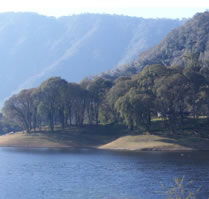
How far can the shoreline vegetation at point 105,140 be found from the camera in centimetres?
9138

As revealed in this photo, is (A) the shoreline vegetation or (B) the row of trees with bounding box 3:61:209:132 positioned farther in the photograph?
(B) the row of trees with bounding box 3:61:209:132

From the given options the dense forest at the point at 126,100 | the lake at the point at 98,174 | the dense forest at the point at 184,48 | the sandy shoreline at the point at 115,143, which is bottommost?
the lake at the point at 98,174

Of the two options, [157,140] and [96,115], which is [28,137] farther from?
[157,140]

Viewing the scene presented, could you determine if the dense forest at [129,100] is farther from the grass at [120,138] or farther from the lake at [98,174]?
the lake at [98,174]

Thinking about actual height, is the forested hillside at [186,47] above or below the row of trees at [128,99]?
above

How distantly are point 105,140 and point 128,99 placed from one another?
14.5m

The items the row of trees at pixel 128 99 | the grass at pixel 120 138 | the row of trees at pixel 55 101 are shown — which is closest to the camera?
the grass at pixel 120 138

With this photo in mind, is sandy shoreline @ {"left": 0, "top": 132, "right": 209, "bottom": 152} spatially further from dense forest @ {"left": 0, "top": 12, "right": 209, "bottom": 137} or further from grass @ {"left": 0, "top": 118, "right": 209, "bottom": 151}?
dense forest @ {"left": 0, "top": 12, "right": 209, "bottom": 137}

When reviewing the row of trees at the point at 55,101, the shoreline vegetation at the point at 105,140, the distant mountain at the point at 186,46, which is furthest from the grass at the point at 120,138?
the distant mountain at the point at 186,46

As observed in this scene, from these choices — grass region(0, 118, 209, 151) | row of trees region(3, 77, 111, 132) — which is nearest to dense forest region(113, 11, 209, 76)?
row of trees region(3, 77, 111, 132)

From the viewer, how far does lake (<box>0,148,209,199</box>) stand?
4731cm

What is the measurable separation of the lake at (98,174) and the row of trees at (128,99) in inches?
645

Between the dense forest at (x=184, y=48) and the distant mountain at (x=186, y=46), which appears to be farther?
the distant mountain at (x=186, y=46)

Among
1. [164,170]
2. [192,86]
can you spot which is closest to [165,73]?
[192,86]
